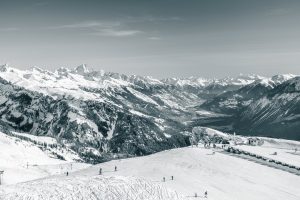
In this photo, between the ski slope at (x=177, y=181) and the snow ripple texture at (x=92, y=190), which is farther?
the ski slope at (x=177, y=181)

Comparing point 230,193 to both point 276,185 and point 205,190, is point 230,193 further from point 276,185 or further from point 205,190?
point 276,185

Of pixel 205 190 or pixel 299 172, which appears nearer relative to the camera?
pixel 205 190

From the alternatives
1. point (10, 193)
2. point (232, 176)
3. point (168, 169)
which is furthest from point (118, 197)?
point (232, 176)

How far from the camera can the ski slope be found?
58.2m

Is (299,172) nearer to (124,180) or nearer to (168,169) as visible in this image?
(168,169)

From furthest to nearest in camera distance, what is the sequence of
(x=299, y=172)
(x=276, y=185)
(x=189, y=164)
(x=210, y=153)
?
(x=210, y=153)
(x=299, y=172)
(x=189, y=164)
(x=276, y=185)

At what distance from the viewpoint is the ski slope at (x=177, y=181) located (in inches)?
2293

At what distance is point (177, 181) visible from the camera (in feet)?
262

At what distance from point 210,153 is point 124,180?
63.3 meters

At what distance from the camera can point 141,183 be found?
63719 mm

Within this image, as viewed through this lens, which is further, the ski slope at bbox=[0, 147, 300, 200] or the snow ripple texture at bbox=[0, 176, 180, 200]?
the ski slope at bbox=[0, 147, 300, 200]

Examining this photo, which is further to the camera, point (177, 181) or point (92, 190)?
point (177, 181)

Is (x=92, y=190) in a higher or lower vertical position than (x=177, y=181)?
higher

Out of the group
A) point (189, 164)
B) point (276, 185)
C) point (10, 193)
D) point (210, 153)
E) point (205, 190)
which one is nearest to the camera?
point (10, 193)
